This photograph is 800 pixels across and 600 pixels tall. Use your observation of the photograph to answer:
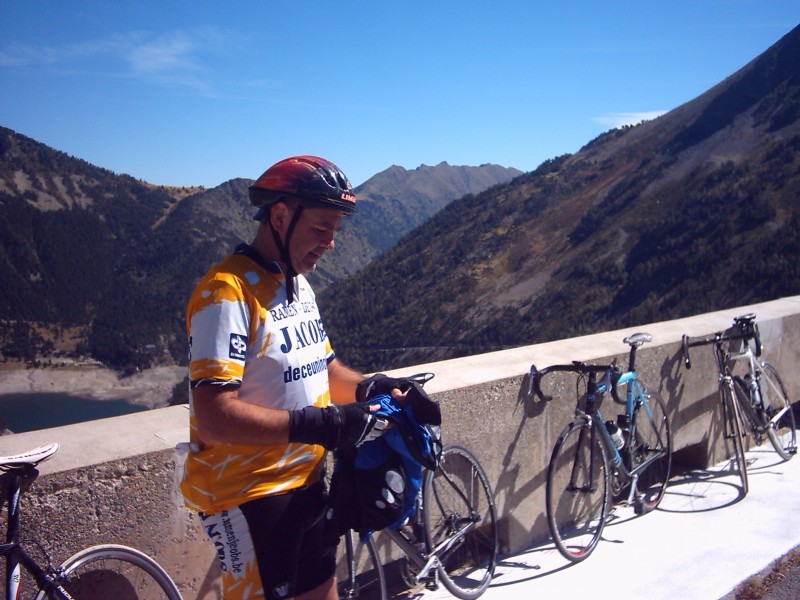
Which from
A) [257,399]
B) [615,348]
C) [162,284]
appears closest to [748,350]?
[615,348]

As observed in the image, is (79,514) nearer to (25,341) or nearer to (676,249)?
(25,341)

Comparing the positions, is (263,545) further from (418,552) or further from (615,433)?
(615,433)

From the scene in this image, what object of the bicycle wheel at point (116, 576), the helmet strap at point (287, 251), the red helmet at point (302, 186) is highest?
the red helmet at point (302, 186)

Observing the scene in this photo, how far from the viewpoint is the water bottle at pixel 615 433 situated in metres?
4.17

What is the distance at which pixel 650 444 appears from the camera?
4.62m

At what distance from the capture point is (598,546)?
13.3 feet

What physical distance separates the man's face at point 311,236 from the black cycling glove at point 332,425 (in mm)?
426

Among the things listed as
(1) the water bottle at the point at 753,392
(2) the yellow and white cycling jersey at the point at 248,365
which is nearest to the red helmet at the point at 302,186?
(2) the yellow and white cycling jersey at the point at 248,365

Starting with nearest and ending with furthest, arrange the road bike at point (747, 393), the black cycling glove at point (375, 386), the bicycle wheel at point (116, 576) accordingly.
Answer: the bicycle wheel at point (116, 576)
the black cycling glove at point (375, 386)
the road bike at point (747, 393)

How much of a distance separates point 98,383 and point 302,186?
85.7 ft

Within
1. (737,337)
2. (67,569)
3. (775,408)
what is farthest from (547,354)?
(67,569)

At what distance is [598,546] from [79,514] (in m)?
2.88

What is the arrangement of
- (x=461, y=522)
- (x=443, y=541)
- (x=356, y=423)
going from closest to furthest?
(x=356, y=423) < (x=443, y=541) < (x=461, y=522)

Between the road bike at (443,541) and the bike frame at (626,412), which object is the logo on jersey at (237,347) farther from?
the bike frame at (626,412)
